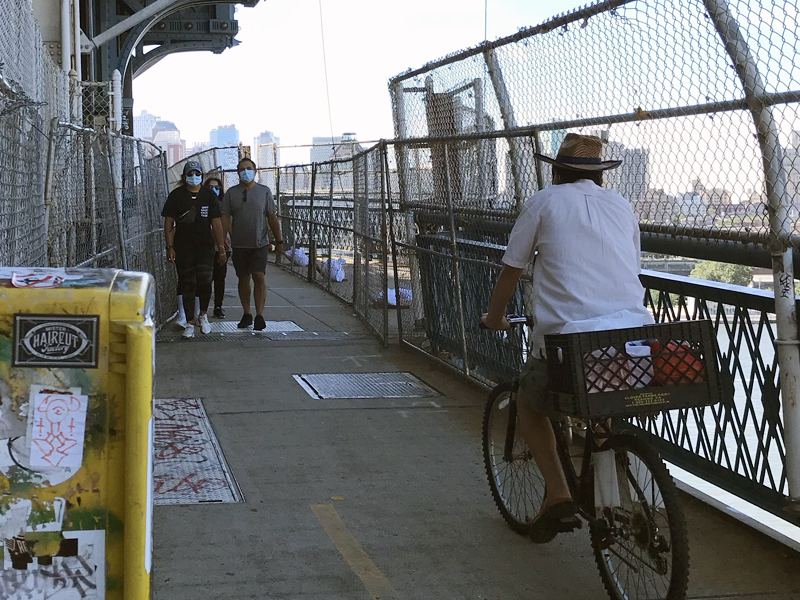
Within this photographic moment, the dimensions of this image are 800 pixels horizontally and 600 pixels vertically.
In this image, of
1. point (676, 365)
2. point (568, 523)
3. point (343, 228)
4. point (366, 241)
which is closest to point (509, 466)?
point (568, 523)

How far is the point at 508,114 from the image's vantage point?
705cm

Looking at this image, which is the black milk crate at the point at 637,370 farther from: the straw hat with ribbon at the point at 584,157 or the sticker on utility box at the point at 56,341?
the sticker on utility box at the point at 56,341

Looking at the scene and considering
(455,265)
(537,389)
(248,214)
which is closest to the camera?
(537,389)

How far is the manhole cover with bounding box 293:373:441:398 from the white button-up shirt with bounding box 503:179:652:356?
394cm

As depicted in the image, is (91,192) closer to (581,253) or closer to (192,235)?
(192,235)

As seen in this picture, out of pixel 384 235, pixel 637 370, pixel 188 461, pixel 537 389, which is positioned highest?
pixel 384 235

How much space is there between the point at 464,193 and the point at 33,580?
226 inches

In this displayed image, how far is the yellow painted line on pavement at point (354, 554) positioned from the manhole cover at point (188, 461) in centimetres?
53

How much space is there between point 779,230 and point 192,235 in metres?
7.19

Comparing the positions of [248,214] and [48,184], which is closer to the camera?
[48,184]

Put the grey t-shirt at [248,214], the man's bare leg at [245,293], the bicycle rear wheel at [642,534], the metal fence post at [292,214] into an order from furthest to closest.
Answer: the metal fence post at [292,214], the man's bare leg at [245,293], the grey t-shirt at [248,214], the bicycle rear wheel at [642,534]

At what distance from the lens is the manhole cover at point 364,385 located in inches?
313

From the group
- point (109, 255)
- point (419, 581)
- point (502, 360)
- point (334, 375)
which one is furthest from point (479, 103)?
point (419, 581)

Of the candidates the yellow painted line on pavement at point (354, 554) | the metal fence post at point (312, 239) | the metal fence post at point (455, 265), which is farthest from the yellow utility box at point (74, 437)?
the metal fence post at point (312, 239)
